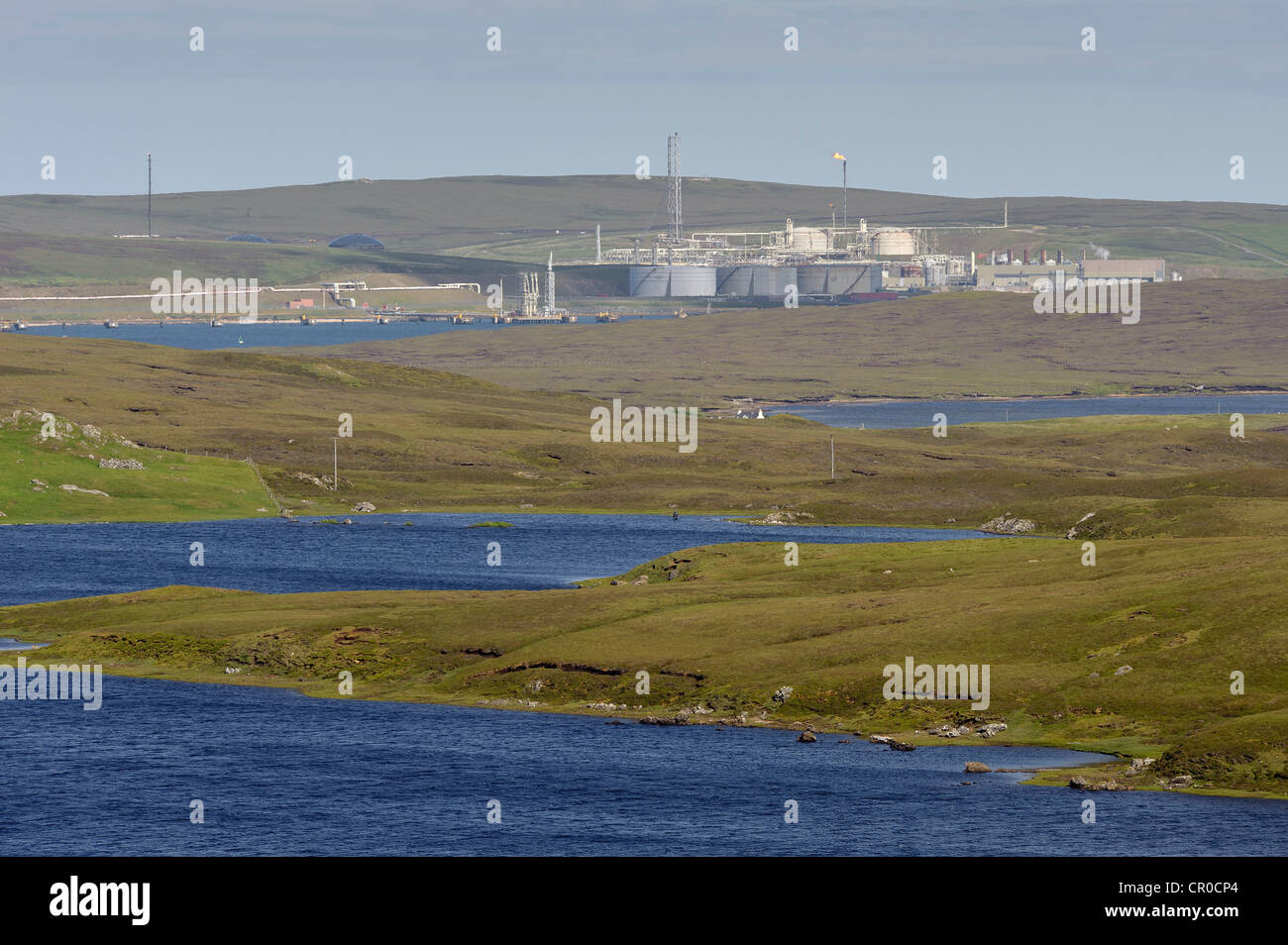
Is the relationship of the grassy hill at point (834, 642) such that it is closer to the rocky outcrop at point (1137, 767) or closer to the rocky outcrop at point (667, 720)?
the rocky outcrop at point (1137, 767)

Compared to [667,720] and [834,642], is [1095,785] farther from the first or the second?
[834,642]

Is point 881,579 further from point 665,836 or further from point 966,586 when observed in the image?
point 665,836

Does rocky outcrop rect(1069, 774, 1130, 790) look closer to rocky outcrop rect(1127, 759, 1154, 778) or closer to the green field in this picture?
rocky outcrop rect(1127, 759, 1154, 778)

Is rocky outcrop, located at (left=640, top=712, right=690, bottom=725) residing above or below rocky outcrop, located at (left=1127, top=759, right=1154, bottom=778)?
below

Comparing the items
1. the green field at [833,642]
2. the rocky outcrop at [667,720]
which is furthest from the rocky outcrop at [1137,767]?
the rocky outcrop at [667,720]

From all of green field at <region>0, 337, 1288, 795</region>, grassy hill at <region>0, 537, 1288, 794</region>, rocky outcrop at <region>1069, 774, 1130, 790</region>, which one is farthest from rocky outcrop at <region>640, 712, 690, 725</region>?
rocky outcrop at <region>1069, 774, 1130, 790</region>

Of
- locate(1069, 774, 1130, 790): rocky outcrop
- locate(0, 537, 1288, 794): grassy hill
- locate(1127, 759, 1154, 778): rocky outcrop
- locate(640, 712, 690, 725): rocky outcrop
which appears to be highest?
locate(0, 537, 1288, 794): grassy hill

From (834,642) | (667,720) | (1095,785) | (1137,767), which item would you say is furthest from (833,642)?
(1095,785)

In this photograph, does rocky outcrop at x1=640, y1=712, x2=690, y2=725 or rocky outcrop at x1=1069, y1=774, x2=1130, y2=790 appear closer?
rocky outcrop at x1=1069, y1=774, x2=1130, y2=790
